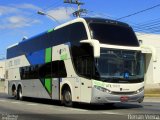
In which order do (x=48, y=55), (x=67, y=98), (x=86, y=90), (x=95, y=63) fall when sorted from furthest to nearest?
(x=48, y=55) < (x=67, y=98) < (x=86, y=90) < (x=95, y=63)

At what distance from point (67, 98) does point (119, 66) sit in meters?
3.91

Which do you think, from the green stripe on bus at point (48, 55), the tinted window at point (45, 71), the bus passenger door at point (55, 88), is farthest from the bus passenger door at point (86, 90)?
the green stripe on bus at point (48, 55)

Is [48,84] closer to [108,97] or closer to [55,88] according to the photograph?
[55,88]

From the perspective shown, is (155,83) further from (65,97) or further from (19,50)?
(65,97)

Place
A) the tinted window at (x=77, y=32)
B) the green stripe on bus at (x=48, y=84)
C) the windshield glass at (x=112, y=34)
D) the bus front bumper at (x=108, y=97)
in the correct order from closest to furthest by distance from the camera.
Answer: the bus front bumper at (x=108, y=97)
the windshield glass at (x=112, y=34)
the tinted window at (x=77, y=32)
the green stripe on bus at (x=48, y=84)

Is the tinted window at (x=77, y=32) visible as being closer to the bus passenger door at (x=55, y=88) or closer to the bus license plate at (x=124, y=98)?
the bus passenger door at (x=55, y=88)

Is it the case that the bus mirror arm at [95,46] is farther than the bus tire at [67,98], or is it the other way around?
the bus tire at [67,98]

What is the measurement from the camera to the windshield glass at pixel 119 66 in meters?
19.0

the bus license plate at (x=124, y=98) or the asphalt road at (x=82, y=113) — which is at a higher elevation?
the bus license plate at (x=124, y=98)

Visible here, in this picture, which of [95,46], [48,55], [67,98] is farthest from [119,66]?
[48,55]

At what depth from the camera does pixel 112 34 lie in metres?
19.9

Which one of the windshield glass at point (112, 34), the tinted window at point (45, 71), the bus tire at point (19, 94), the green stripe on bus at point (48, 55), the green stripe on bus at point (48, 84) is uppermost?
the windshield glass at point (112, 34)

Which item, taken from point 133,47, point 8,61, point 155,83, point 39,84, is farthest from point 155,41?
point 133,47

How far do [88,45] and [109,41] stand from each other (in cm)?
98
